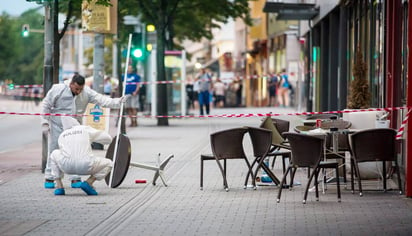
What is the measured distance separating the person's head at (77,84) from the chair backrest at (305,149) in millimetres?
3385

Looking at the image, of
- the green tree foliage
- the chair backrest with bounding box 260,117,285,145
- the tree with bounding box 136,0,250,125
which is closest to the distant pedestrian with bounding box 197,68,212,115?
the tree with bounding box 136,0,250,125

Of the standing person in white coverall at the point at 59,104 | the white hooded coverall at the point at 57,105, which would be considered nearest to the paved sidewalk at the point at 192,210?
the standing person in white coverall at the point at 59,104

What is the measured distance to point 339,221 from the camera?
480 inches

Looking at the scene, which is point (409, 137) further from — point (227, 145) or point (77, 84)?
point (77, 84)

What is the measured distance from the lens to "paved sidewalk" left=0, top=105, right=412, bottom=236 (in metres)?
11.7

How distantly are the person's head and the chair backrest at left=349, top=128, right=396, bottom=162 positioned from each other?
153 inches

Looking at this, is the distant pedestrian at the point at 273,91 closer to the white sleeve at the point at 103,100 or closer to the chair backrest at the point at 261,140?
the white sleeve at the point at 103,100

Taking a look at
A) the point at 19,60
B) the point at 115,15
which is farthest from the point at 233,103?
the point at 19,60

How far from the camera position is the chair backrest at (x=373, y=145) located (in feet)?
48.3

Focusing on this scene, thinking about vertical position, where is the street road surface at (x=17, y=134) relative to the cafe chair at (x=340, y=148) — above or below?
below

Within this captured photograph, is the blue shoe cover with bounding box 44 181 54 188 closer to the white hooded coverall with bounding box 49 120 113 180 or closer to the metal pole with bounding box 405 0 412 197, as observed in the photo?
the white hooded coverall with bounding box 49 120 113 180

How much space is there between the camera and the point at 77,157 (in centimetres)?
1514

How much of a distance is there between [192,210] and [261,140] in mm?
2626

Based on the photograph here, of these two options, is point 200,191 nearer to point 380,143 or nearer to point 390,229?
A: point 380,143
